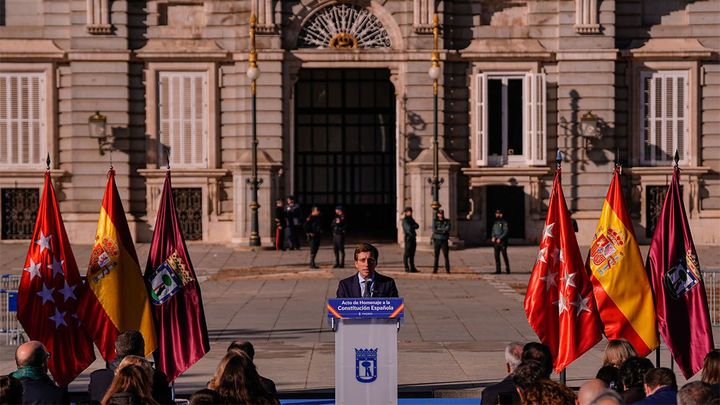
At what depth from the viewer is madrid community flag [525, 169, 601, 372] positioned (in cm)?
1383

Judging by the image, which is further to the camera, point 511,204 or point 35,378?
point 511,204

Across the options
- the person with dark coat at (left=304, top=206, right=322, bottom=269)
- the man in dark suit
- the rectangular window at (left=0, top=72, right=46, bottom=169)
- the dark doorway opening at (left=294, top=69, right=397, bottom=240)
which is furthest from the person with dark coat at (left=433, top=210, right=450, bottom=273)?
the man in dark suit

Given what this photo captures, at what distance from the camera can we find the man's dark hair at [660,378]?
939cm

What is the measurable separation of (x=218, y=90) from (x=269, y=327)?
54.1ft

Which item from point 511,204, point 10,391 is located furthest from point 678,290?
point 511,204

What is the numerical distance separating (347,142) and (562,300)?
2745cm

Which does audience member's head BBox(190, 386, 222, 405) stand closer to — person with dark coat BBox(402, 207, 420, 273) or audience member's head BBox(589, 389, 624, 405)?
audience member's head BBox(589, 389, 624, 405)

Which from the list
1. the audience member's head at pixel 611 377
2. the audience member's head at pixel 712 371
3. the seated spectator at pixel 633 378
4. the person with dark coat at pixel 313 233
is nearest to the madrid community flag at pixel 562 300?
the audience member's head at pixel 611 377

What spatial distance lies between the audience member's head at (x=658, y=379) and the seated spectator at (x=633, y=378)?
482 mm

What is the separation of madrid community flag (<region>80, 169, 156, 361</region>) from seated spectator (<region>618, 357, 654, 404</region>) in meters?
5.67

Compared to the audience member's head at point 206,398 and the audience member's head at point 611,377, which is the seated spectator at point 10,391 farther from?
the audience member's head at point 611,377

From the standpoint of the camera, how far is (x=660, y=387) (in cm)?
938

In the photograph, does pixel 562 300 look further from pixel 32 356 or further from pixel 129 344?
pixel 32 356

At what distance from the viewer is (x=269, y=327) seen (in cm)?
2020
